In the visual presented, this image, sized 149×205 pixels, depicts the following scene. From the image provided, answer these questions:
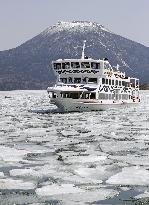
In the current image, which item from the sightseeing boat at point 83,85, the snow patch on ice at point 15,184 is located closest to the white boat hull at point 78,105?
the sightseeing boat at point 83,85

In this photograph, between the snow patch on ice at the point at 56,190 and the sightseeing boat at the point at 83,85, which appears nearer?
the snow patch on ice at the point at 56,190

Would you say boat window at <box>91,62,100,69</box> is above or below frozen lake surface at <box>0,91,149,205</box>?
above

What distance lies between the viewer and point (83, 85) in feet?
147

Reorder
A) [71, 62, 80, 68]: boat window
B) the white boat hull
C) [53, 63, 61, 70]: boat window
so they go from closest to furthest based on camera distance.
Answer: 1. the white boat hull
2. [71, 62, 80, 68]: boat window
3. [53, 63, 61, 70]: boat window

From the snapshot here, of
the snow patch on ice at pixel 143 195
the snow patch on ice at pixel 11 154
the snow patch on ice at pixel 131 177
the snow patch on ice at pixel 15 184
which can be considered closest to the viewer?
the snow patch on ice at pixel 143 195

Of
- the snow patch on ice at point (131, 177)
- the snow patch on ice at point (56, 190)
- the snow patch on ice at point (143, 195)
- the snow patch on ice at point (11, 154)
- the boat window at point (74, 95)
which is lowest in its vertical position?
the snow patch on ice at point (143, 195)

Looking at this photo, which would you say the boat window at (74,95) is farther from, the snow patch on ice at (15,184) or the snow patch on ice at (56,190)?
the snow patch on ice at (56,190)

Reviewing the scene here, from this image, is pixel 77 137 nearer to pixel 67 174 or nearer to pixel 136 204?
pixel 67 174

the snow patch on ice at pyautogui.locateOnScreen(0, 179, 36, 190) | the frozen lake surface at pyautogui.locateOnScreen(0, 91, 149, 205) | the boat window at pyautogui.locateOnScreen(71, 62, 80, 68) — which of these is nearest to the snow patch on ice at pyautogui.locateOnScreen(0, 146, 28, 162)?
the frozen lake surface at pyautogui.locateOnScreen(0, 91, 149, 205)

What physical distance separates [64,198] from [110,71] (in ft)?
129

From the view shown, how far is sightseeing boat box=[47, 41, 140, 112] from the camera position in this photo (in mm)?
42688

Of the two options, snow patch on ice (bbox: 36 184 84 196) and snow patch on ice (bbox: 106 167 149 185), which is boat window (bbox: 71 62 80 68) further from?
snow patch on ice (bbox: 36 184 84 196)

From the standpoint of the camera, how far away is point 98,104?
44938mm

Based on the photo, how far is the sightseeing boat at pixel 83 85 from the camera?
4269 cm
